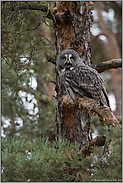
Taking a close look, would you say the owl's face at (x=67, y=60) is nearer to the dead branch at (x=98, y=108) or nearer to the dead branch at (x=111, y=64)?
the dead branch at (x=111, y=64)

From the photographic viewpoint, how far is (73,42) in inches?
123

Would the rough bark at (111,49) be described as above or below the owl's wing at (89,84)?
above

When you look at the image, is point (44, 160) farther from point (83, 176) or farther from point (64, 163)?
point (83, 176)

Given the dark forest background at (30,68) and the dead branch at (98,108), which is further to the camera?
the dark forest background at (30,68)

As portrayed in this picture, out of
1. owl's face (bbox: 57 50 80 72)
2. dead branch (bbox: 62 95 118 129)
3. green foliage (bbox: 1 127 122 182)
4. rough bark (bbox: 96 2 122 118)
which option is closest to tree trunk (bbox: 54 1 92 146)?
owl's face (bbox: 57 50 80 72)

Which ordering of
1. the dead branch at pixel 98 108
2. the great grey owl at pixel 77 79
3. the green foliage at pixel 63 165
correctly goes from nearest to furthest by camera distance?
the green foliage at pixel 63 165 → the dead branch at pixel 98 108 → the great grey owl at pixel 77 79

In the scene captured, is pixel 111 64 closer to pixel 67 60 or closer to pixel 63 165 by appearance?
pixel 67 60

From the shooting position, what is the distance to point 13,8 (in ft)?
9.80

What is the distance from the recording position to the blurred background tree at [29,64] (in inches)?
120

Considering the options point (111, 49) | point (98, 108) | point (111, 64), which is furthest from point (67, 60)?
point (111, 49)

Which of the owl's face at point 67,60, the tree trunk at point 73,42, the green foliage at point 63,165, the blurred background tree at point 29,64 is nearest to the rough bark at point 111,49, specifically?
the blurred background tree at point 29,64

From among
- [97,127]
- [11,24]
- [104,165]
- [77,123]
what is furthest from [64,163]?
[97,127]

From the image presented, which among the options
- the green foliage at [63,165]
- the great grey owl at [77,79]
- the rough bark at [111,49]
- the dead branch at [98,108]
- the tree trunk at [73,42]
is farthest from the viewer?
the rough bark at [111,49]

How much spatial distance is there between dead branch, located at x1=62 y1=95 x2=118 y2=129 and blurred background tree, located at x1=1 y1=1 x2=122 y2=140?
1.16 ft
